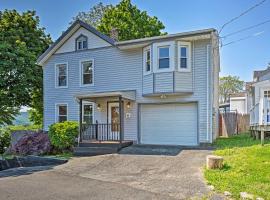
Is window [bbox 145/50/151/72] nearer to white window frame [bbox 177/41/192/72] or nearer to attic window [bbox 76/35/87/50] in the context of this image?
white window frame [bbox 177/41/192/72]

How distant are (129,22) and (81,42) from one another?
40.5 ft

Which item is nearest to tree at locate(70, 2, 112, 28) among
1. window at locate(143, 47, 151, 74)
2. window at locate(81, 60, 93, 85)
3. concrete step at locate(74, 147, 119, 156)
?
window at locate(81, 60, 93, 85)

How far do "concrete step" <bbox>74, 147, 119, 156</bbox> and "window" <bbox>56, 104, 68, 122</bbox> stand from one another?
14.7ft

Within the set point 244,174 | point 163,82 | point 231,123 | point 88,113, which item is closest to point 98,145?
point 88,113

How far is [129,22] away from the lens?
100 feet

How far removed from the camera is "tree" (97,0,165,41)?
30016mm

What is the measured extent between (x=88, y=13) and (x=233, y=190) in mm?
34879

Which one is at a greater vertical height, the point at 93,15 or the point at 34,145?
the point at 93,15

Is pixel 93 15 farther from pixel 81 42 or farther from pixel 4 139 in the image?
pixel 4 139

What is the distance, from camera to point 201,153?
12703 mm

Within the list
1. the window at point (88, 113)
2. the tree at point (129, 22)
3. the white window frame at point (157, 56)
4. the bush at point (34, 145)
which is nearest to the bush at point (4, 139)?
the bush at point (34, 145)

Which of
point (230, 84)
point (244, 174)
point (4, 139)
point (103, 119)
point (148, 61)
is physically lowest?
point (4, 139)

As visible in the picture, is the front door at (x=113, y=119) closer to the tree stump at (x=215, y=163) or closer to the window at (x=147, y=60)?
the window at (x=147, y=60)

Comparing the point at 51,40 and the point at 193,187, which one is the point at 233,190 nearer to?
the point at 193,187
